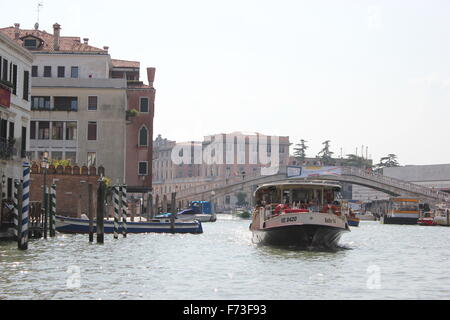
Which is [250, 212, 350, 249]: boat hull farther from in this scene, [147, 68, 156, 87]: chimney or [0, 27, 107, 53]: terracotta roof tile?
[0, 27, 107, 53]: terracotta roof tile

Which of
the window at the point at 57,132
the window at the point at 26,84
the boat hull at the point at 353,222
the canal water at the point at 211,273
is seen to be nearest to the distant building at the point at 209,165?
the boat hull at the point at 353,222

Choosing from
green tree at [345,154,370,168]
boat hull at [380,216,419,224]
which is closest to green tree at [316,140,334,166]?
green tree at [345,154,370,168]

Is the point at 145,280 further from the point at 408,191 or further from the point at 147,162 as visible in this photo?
the point at 408,191

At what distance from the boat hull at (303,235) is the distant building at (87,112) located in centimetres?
2428

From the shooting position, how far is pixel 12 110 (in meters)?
28.0

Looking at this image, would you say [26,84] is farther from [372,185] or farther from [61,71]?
[372,185]

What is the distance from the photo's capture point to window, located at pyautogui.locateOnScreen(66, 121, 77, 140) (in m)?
48.8

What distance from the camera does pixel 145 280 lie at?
637 inches

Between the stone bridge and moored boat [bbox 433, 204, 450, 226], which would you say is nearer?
moored boat [bbox 433, 204, 450, 226]

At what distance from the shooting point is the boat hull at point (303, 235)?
24.6 metres

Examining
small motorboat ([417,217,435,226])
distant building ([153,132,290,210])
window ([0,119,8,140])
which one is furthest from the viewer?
distant building ([153,132,290,210])

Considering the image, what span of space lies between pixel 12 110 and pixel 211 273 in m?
12.5

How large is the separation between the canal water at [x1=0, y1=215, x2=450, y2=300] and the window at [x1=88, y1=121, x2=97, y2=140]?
22.4 m
